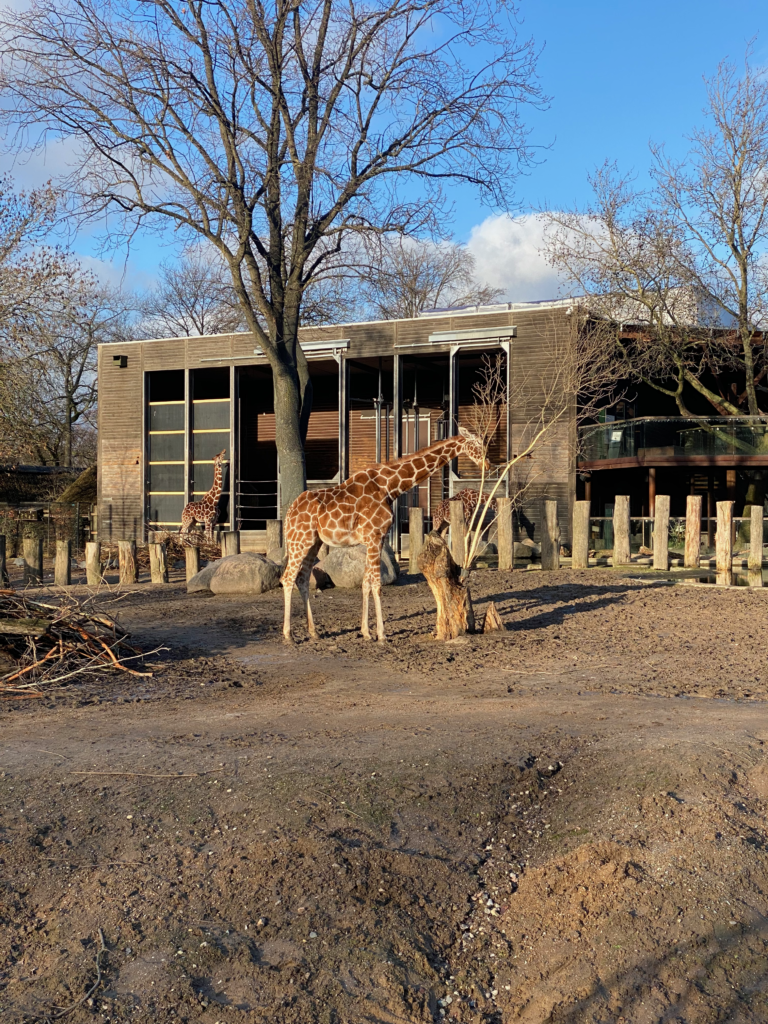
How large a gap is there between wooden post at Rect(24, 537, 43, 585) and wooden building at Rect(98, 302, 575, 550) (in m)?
5.74

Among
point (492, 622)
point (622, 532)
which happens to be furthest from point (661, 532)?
point (492, 622)

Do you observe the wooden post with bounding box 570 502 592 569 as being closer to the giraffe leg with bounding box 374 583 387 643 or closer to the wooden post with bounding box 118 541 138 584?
the giraffe leg with bounding box 374 583 387 643

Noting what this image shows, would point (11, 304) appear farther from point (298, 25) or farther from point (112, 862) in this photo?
point (112, 862)

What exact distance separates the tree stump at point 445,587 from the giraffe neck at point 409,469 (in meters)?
0.92

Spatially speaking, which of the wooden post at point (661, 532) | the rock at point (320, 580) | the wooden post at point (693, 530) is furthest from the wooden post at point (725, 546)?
the rock at point (320, 580)

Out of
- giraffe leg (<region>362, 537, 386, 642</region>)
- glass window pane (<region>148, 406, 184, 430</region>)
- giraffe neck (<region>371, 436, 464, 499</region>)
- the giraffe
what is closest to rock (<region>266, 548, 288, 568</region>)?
the giraffe

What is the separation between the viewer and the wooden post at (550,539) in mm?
15844

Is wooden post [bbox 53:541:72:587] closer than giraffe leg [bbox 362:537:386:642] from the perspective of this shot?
No

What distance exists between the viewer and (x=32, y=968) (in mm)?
3441

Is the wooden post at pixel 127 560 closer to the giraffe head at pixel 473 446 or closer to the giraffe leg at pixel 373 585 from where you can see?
the giraffe leg at pixel 373 585

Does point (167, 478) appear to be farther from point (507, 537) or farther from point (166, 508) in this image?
point (507, 537)

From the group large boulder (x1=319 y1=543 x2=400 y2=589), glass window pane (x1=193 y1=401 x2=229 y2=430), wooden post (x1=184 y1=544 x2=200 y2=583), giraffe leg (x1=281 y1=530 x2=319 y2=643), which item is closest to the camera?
giraffe leg (x1=281 y1=530 x2=319 y2=643)

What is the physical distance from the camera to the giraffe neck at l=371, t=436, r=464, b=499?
10.5m

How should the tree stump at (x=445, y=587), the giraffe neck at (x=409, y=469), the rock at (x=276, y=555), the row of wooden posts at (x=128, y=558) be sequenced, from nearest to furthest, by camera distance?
the tree stump at (x=445, y=587) < the giraffe neck at (x=409, y=469) < the row of wooden posts at (x=128, y=558) < the rock at (x=276, y=555)
